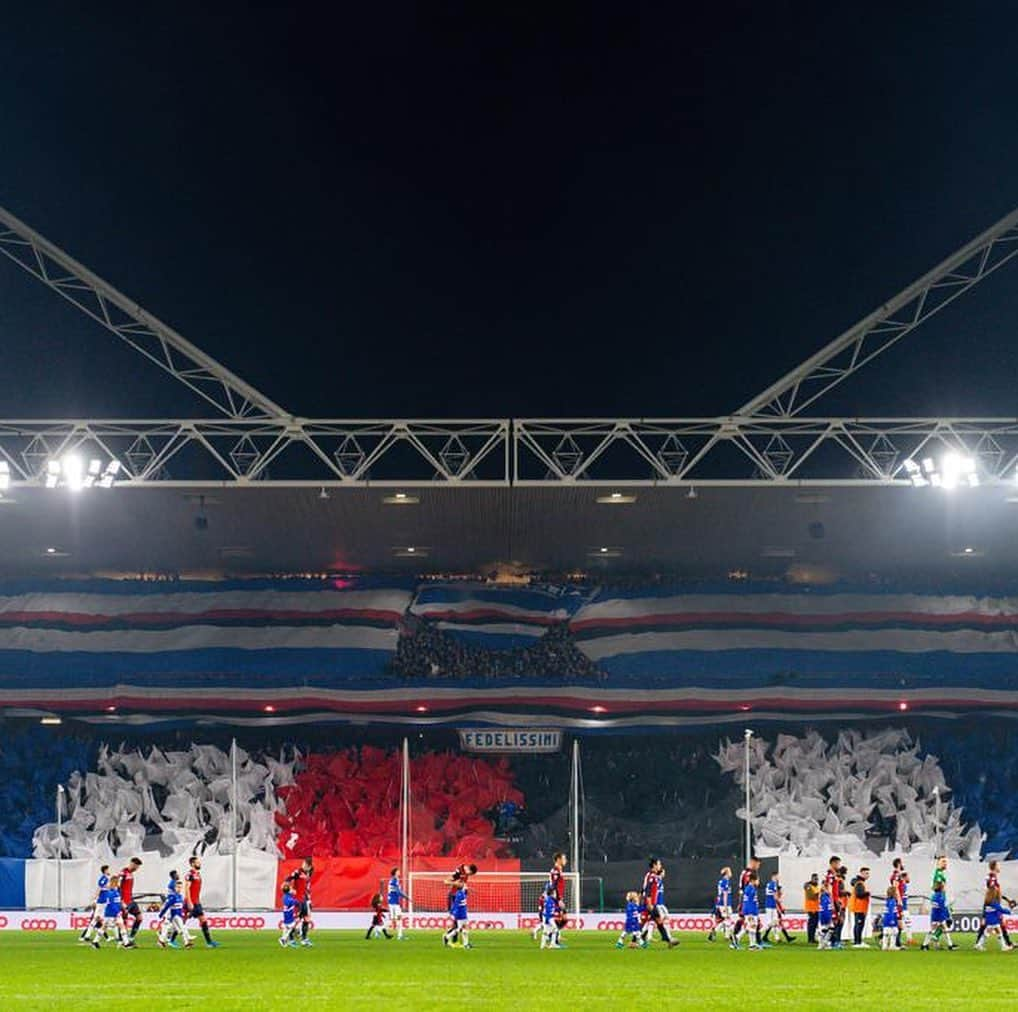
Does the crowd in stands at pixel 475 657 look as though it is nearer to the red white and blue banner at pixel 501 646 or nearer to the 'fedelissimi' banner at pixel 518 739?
the red white and blue banner at pixel 501 646

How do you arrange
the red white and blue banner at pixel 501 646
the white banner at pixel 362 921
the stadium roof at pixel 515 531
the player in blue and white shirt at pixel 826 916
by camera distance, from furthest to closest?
1. the red white and blue banner at pixel 501 646
2. the stadium roof at pixel 515 531
3. the white banner at pixel 362 921
4. the player in blue and white shirt at pixel 826 916

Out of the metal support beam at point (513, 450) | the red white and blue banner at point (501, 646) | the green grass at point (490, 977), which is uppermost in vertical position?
the metal support beam at point (513, 450)

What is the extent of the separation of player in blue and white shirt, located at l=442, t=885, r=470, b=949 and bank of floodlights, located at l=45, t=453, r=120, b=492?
1257cm

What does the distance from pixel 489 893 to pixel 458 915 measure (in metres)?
12.0

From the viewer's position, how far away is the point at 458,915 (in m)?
29.5

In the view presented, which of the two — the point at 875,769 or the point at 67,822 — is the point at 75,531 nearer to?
the point at 67,822

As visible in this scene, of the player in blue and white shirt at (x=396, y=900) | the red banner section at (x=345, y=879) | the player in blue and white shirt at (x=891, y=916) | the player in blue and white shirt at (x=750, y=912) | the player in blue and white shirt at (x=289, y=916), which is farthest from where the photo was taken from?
the red banner section at (x=345, y=879)

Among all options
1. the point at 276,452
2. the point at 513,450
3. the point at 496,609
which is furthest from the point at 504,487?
the point at 496,609

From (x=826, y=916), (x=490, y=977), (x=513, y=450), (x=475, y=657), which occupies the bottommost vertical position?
(x=490, y=977)

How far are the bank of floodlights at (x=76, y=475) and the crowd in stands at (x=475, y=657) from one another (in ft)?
42.9

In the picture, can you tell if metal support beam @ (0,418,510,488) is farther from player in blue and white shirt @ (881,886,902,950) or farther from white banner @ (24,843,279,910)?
player in blue and white shirt @ (881,886,902,950)

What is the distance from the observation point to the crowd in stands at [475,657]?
157 ft

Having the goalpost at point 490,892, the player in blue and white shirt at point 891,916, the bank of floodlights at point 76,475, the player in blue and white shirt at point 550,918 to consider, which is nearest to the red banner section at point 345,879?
the goalpost at point 490,892

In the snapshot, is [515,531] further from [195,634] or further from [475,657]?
[195,634]
